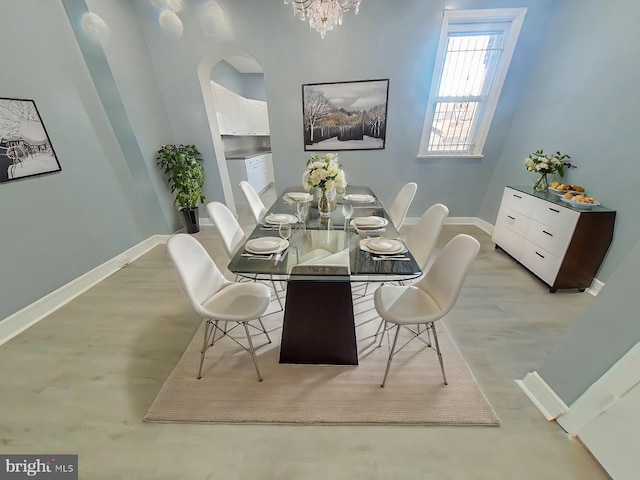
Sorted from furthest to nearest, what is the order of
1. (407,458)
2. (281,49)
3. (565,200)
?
1. (281,49)
2. (565,200)
3. (407,458)

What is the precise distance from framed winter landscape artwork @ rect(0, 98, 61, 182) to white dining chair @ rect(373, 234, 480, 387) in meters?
2.91

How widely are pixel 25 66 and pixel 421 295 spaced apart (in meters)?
3.50

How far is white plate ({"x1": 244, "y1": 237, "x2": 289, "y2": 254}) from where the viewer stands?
146 cm

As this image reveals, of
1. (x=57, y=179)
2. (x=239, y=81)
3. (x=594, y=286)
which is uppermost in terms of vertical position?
(x=239, y=81)

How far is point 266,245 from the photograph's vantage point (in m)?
1.50

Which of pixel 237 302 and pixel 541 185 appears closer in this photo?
pixel 237 302

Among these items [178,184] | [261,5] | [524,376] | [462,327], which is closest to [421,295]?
[462,327]

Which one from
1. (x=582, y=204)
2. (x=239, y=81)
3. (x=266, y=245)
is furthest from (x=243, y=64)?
(x=582, y=204)

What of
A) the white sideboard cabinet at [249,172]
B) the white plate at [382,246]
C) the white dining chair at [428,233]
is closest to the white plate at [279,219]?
the white plate at [382,246]

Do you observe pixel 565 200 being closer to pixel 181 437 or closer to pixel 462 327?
pixel 462 327

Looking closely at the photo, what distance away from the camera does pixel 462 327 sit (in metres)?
1.87

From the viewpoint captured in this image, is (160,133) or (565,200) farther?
(160,133)

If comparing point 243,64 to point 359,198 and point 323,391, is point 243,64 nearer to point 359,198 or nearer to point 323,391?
point 359,198

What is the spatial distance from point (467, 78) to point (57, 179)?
465 cm
